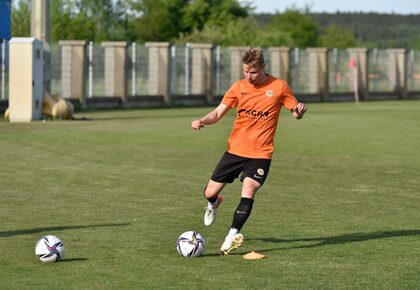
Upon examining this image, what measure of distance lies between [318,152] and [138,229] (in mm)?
11793

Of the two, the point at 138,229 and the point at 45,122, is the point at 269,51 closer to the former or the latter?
the point at 45,122

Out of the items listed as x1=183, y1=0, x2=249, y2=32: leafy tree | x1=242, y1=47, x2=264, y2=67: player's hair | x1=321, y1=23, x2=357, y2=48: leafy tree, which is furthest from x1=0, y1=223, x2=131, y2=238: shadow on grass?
x1=321, y1=23, x2=357, y2=48: leafy tree

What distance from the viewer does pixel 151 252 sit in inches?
449

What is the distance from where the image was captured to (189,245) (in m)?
11.1

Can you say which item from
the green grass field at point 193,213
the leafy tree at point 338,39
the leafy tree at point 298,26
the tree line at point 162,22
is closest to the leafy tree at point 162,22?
the tree line at point 162,22

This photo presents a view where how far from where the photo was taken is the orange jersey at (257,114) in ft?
39.0

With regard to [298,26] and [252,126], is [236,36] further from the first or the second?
[252,126]

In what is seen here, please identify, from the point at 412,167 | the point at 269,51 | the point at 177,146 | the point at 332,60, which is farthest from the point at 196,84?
the point at 412,167

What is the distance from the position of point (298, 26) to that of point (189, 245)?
118 metres

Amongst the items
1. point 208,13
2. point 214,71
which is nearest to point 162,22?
point 208,13

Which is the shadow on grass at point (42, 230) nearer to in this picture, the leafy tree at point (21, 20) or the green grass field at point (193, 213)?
the green grass field at point (193, 213)

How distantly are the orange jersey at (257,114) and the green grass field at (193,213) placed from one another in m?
0.96

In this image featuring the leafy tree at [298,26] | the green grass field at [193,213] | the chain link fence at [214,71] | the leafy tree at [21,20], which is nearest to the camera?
the green grass field at [193,213]

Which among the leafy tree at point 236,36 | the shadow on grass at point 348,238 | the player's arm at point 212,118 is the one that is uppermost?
the leafy tree at point 236,36
